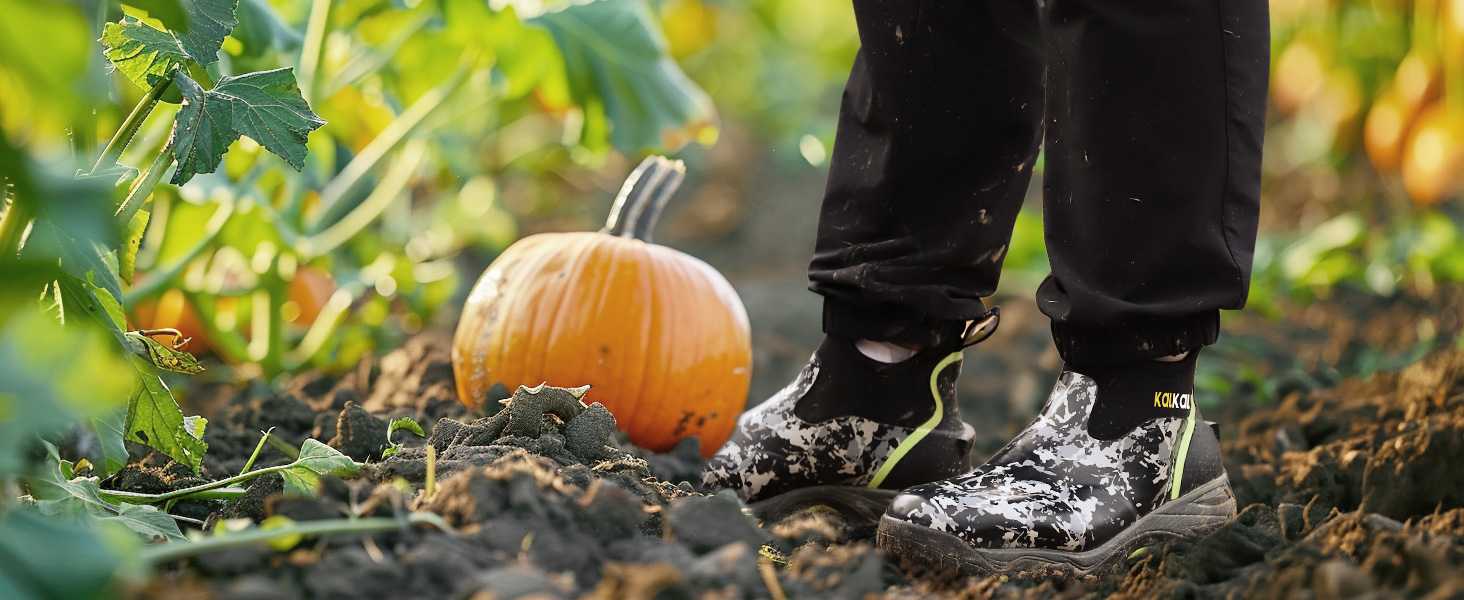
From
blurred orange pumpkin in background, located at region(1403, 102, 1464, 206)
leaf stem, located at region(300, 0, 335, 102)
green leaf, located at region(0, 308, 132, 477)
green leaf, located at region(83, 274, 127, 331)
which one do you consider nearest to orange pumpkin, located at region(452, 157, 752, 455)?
leaf stem, located at region(300, 0, 335, 102)

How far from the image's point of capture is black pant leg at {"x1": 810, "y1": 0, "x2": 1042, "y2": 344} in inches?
69.1

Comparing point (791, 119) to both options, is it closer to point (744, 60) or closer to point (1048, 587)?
point (744, 60)

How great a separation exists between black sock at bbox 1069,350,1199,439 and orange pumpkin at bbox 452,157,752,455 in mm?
772

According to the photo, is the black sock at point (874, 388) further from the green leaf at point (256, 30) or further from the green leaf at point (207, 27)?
the green leaf at point (256, 30)

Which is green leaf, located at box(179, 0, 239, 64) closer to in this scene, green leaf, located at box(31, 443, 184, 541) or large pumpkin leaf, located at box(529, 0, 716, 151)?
green leaf, located at box(31, 443, 184, 541)

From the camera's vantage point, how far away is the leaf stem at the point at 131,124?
4.64 ft

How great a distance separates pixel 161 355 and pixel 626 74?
137 cm

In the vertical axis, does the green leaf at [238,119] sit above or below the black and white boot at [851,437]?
above

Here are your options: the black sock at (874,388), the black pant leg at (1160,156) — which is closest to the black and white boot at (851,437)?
the black sock at (874,388)

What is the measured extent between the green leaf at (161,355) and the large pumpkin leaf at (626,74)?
1.20 m

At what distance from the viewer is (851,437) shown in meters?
1.86

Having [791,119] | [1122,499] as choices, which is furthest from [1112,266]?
[791,119]

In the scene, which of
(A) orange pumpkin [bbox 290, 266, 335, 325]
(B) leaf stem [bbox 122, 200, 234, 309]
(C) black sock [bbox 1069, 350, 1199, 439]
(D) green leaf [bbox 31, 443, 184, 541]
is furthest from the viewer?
(A) orange pumpkin [bbox 290, 266, 335, 325]

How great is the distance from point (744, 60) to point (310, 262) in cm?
497
